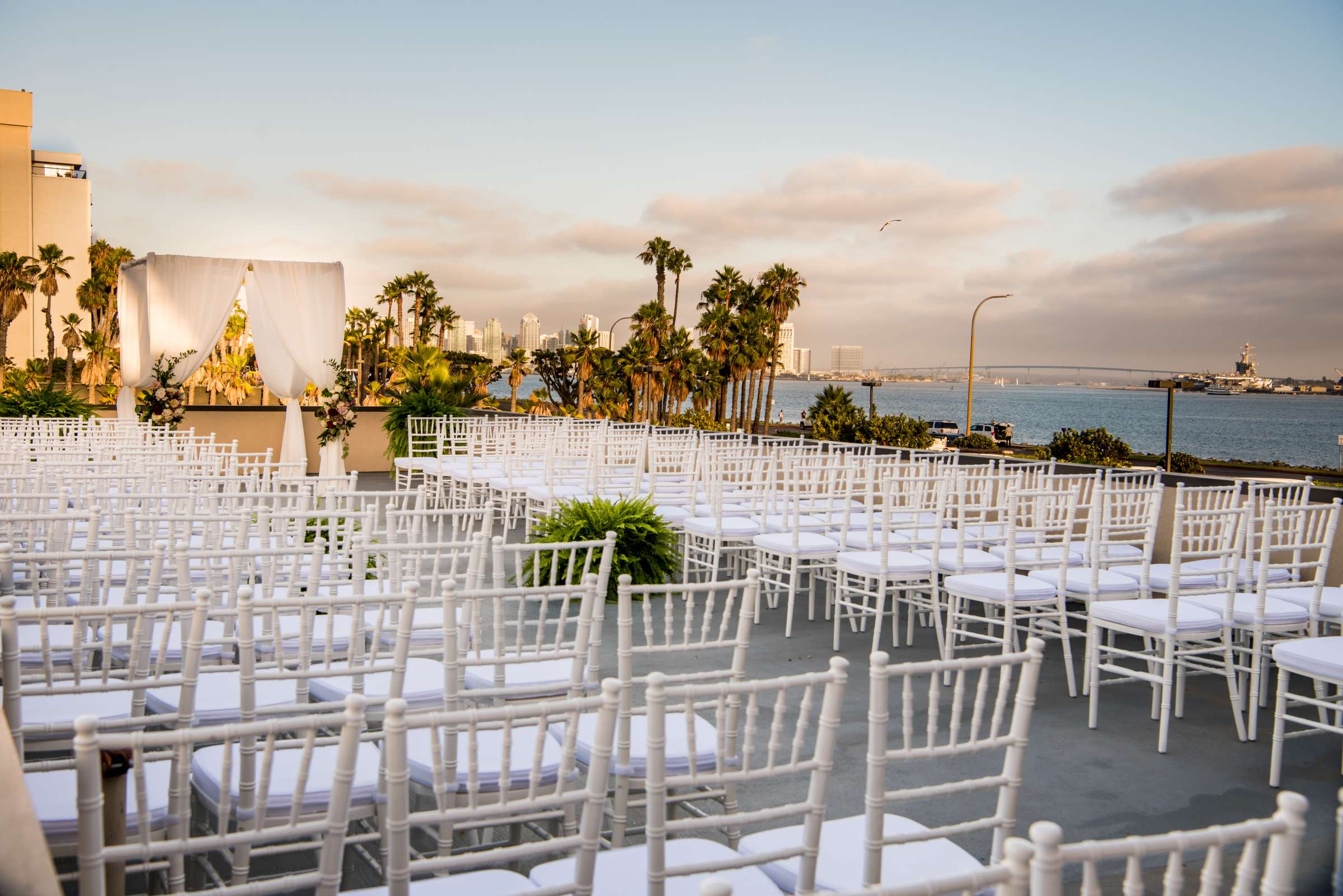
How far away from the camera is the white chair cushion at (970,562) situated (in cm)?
497

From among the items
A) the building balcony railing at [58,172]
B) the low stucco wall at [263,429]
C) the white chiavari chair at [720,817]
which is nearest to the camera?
the white chiavari chair at [720,817]

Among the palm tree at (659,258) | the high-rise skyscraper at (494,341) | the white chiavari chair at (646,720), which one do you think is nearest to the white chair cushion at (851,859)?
the white chiavari chair at (646,720)

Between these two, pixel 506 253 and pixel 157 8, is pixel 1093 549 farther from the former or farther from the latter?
pixel 506 253

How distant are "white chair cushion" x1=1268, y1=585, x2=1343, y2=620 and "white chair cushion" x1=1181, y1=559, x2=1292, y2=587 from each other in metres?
0.10

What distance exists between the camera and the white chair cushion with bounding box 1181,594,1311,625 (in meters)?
3.95

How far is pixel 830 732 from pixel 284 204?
30.7m

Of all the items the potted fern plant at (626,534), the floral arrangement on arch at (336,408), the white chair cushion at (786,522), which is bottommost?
the potted fern plant at (626,534)

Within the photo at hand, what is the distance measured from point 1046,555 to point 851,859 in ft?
12.5

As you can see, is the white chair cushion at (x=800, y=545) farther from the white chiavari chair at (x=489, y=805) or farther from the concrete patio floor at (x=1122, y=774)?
the white chiavari chair at (x=489, y=805)

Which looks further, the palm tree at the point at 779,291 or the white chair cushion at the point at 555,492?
the palm tree at the point at 779,291

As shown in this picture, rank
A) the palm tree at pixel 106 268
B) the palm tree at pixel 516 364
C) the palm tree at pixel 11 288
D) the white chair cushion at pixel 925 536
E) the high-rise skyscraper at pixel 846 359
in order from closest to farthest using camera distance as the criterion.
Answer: the white chair cushion at pixel 925 536 < the palm tree at pixel 11 288 < the palm tree at pixel 516 364 < the palm tree at pixel 106 268 < the high-rise skyscraper at pixel 846 359

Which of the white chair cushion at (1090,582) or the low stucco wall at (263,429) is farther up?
the low stucco wall at (263,429)

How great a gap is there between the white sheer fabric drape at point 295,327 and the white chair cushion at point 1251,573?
27.2ft

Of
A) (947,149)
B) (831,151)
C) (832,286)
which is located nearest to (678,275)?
(831,151)
